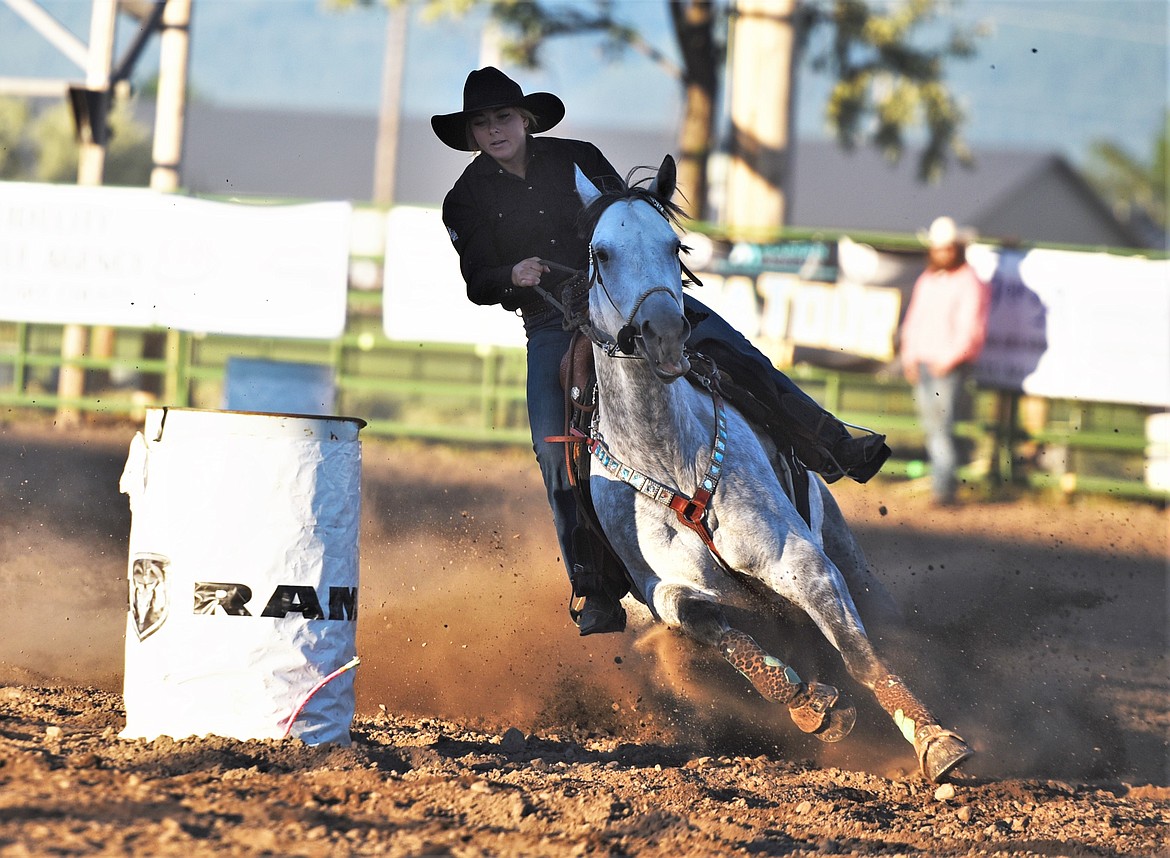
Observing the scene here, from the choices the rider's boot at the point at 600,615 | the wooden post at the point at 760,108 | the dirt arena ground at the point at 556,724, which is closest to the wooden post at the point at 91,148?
the dirt arena ground at the point at 556,724

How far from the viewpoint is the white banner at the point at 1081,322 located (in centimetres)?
1226

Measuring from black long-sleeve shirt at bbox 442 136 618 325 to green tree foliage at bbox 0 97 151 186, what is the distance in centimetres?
5419

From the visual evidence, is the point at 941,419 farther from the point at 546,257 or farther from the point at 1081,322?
the point at 546,257

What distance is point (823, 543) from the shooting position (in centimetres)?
573

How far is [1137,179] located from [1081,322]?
264ft

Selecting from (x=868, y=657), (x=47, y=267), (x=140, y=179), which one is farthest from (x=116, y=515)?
(x=140, y=179)

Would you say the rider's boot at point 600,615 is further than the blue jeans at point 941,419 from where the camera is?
No

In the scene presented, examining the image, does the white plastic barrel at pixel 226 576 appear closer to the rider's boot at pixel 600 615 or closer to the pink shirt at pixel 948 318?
the rider's boot at pixel 600 615

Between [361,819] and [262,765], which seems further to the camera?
[262,765]

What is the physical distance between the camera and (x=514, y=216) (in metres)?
5.25

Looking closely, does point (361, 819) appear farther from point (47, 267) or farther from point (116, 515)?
point (47, 267)

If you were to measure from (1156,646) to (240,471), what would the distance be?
5503mm

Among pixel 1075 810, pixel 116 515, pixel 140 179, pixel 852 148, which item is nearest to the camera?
pixel 1075 810

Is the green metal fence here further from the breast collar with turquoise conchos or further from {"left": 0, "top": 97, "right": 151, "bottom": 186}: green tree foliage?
{"left": 0, "top": 97, "right": 151, "bottom": 186}: green tree foliage
